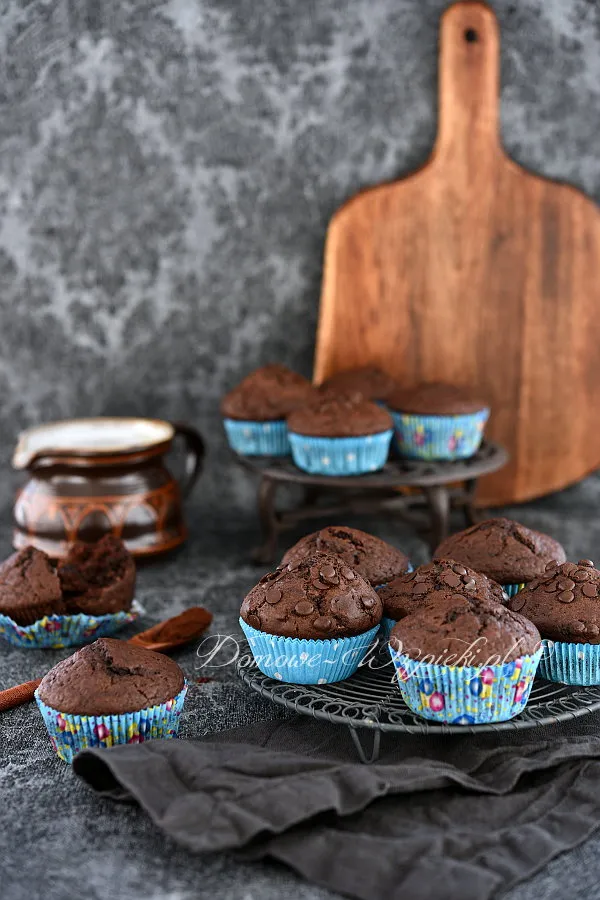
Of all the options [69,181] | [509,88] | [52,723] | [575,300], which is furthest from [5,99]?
[52,723]

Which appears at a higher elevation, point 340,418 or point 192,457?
point 340,418

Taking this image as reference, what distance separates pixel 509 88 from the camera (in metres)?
2.97

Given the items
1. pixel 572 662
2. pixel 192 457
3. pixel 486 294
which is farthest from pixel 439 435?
pixel 572 662

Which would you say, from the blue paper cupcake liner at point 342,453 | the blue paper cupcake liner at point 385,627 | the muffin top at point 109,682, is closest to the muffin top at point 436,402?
the blue paper cupcake liner at point 342,453

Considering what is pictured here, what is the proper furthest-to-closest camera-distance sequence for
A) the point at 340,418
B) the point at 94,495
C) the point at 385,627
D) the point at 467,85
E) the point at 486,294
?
the point at 486,294, the point at 467,85, the point at 94,495, the point at 340,418, the point at 385,627

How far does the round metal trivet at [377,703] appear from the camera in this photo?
1583 millimetres

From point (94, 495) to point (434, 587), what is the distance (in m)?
1.20

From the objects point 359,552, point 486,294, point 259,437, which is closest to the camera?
point 359,552

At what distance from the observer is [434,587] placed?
1.76 m

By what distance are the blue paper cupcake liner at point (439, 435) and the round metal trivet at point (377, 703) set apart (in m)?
0.94

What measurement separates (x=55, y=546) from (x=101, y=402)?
63cm

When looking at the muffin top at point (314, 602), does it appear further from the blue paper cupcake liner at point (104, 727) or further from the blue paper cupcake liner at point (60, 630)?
the blue paper cupcake liner at point (60, 630)

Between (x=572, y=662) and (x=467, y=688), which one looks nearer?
(x=467, y=688)

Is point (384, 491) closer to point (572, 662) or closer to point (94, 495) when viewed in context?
point (94, 495)
